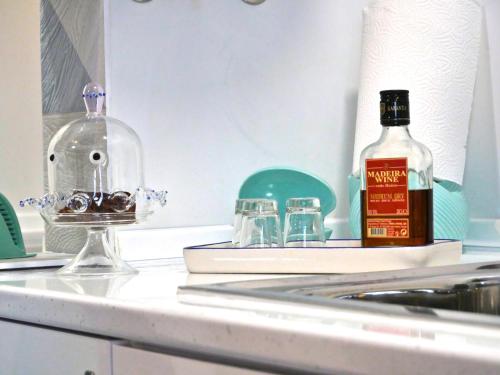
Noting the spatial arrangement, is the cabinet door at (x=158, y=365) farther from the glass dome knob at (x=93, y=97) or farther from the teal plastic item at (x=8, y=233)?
the teal plastic item at (x=8, y=233)

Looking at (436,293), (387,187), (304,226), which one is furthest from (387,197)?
(436,293)

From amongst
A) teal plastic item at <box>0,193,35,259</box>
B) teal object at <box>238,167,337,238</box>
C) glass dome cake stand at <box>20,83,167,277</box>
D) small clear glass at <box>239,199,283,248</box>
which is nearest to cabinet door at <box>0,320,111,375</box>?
glass dome cake stand at <box>20,83,167,277</box>

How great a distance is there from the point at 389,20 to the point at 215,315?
88 centimetres

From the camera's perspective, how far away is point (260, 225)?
1.14 meters

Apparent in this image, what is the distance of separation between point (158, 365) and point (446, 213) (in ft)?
2.36

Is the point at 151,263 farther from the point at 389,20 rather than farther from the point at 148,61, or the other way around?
the point at 389,20

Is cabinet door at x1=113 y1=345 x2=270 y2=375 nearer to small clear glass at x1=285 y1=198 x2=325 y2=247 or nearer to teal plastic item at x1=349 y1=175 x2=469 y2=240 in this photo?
small clear glass at x1=285 y1=198 x2=325 y2=247

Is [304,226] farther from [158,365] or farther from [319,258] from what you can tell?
[158,365]

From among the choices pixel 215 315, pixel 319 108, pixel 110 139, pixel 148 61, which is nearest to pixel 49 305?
pixel 215 315

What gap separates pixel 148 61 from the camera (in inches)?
58.1

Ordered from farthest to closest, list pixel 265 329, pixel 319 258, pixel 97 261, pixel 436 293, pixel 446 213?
pixel 446 213 → pixel 97 261 → pixel 319 258 → pixel 436 293 → pixel 265 329

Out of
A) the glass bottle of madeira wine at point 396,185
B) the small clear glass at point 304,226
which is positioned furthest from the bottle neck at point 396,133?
the small clear glass at point 304,226

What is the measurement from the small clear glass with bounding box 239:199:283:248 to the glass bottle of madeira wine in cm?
11

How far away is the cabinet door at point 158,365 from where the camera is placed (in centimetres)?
68
